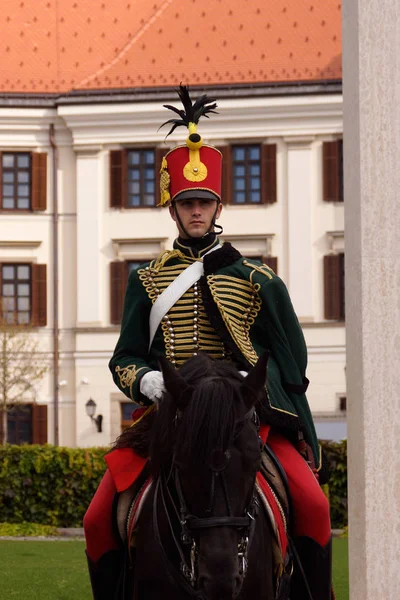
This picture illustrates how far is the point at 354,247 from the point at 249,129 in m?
32.4

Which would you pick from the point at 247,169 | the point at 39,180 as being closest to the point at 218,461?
the point at 247,169

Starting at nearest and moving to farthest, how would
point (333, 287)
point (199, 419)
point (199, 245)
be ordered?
point (199, 419), point (199, 245), point (333, 287)

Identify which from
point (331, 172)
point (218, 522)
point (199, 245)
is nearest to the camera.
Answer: point (218, 522)

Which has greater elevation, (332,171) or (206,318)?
(332,171)

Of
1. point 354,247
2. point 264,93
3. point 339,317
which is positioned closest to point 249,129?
point 264,93

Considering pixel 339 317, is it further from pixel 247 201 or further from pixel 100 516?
pixel 100 516

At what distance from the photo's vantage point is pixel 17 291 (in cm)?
4116

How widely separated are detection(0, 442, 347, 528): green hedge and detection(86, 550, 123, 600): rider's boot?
16072 mm

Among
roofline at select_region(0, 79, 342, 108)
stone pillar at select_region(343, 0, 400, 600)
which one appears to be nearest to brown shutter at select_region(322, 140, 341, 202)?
roofline at select_region(0, 79, 342, 108)

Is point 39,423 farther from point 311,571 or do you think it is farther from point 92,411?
point 311,571

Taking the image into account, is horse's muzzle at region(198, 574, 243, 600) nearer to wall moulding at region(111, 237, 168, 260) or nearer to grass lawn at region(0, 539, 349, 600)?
grass lawn at region(0, 539, 349, 600)

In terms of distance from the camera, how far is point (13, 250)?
41.4m

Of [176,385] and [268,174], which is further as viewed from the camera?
[268,174]

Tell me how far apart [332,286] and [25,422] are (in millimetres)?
10157
